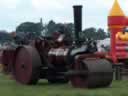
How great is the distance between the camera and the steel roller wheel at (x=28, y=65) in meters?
13.8

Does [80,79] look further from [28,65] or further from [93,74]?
[28,65]

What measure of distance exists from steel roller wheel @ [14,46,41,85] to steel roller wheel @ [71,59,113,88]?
5.41ft

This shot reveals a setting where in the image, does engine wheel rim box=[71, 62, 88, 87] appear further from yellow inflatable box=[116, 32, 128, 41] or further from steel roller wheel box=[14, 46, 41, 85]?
yellow inflatable box=[116, 32, 128, 41]

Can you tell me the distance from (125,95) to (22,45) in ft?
17.3

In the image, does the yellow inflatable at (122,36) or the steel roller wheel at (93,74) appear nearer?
the steel roller wheel at (93,74)

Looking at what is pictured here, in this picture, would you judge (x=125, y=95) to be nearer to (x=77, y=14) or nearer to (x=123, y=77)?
(x=77, y=14)

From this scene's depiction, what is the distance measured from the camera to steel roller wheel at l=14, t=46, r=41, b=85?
13.8m

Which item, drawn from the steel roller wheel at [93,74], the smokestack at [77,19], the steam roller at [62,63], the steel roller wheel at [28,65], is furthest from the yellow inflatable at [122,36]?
the steel roller wheel at [93,74]

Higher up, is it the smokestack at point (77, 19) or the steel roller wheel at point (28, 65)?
the smokestack at point (77, 19)

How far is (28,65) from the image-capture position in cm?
1391

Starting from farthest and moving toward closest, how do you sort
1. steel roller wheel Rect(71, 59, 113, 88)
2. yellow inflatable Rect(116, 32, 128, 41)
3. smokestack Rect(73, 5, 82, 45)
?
yellow inflatable Rect(116, 32, 128, 41), smokestack Rect(73, 5, 82, 45), steel roller wheel Rect(71, 59, 113, 88)

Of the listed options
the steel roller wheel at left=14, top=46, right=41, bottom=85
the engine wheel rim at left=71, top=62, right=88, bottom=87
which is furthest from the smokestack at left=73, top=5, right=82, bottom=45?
the steel roller wheel at left=14, top=46, right=41, bottom=85

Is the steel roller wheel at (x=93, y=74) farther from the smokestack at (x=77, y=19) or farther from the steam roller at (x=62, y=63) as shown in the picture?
the smokestack at (x=77, y=19)

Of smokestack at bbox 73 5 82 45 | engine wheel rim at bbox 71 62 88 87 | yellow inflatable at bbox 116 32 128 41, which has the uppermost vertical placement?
smokestack at bbox 73 5 82 45
